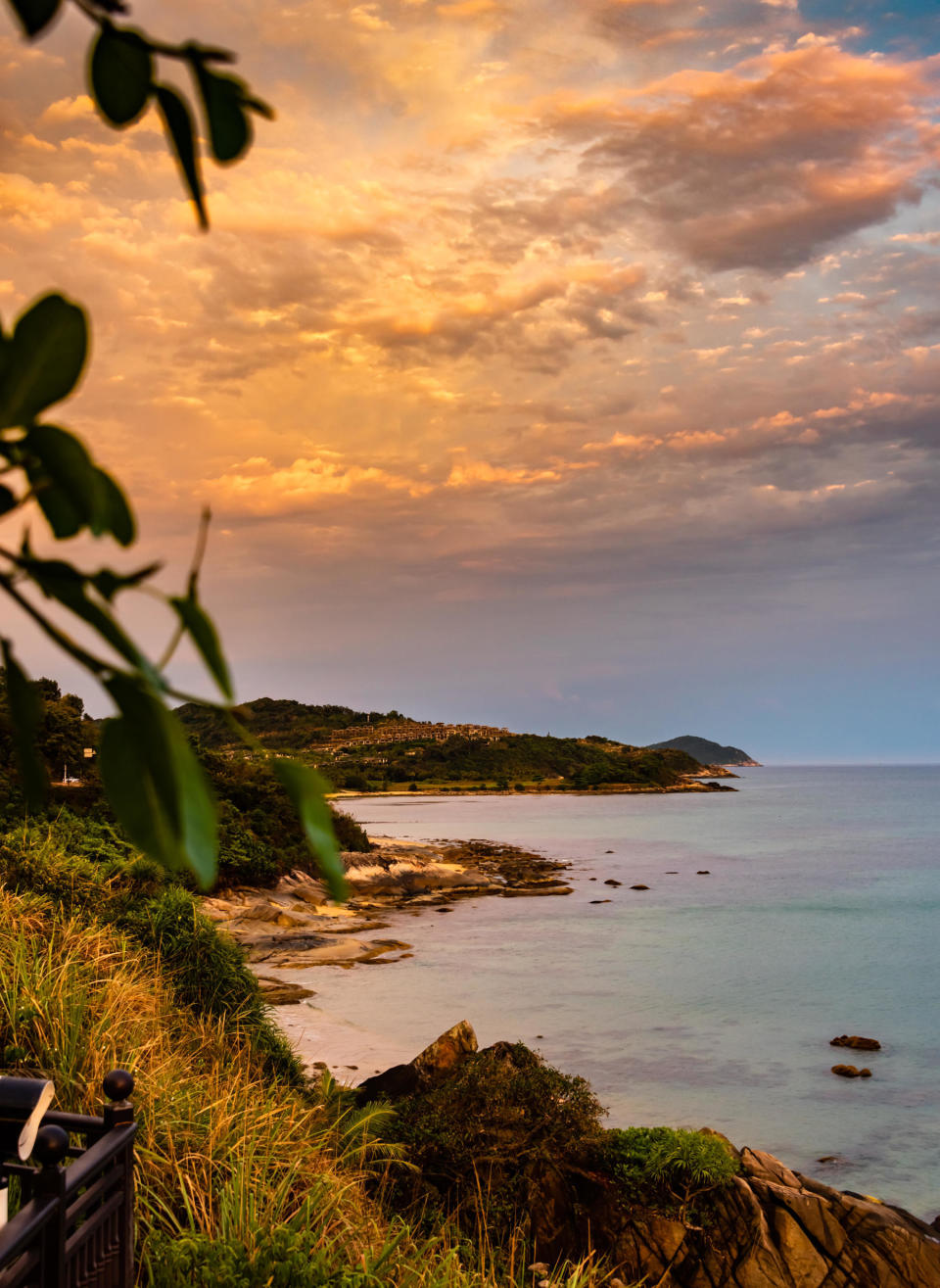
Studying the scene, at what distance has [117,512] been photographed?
0.55 metres

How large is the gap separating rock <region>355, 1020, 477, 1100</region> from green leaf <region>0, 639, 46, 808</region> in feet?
27.2

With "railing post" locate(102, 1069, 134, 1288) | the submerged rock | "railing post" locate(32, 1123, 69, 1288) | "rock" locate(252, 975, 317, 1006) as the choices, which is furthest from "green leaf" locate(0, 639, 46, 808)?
the submerged rock

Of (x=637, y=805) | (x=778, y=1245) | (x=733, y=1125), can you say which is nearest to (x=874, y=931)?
(x=733, y=1125)

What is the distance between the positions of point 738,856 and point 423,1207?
4177 centimetres

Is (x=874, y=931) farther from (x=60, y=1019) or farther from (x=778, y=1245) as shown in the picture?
(x=60, y=1019)

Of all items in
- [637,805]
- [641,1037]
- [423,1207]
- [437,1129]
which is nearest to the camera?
[423,1207]

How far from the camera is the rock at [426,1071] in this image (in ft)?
27.9

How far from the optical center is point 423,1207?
6.24 m

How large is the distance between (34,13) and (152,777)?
38cm

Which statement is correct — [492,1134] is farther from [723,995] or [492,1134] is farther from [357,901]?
[357,901]

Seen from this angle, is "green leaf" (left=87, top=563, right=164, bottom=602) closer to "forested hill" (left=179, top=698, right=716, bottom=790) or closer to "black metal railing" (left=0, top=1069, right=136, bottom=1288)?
"black metal railing" (left=0, top=1069, right=136, bottom=1288)

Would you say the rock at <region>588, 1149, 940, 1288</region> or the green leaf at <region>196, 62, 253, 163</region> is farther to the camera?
the rock at <region>588, 1149, 940, 1288</region>

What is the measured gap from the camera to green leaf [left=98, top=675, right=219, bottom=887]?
519 mm

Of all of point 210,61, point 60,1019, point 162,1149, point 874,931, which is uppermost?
point 210,61
